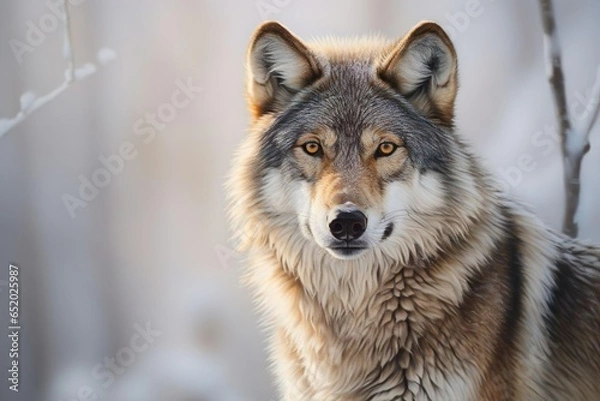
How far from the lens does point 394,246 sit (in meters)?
2.42

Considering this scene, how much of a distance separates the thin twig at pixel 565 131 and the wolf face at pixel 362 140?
112 centimetres

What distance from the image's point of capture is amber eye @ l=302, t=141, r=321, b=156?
236 cm

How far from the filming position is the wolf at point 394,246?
2.30 m

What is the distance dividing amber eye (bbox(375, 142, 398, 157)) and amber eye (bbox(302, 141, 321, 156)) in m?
0.20

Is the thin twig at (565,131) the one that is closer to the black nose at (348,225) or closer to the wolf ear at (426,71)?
the wolf ear at (426,71)

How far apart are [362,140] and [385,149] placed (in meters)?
0.08

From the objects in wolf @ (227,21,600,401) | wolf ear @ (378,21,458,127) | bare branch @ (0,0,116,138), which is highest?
bare branch @ (0,0,116,138)

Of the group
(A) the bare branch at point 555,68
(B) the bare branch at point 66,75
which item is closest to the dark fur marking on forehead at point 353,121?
(A) the bare branch at point 555,68

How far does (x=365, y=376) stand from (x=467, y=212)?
2.18ft

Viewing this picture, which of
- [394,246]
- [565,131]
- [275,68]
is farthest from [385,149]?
[565,131]

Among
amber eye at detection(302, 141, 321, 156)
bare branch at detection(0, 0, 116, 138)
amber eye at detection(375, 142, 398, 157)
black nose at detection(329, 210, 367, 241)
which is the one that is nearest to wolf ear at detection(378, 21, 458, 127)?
amber eye at detection(375, 142, 398, 157)

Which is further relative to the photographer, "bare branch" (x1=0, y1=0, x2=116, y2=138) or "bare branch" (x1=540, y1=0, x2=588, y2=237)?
"bare branch" (x1=0, y1=0, x2=116, y2=138)

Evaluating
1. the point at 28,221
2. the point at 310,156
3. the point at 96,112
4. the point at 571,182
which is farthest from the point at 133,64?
the point at 571,182

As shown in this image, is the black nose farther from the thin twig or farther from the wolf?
the thin twig
